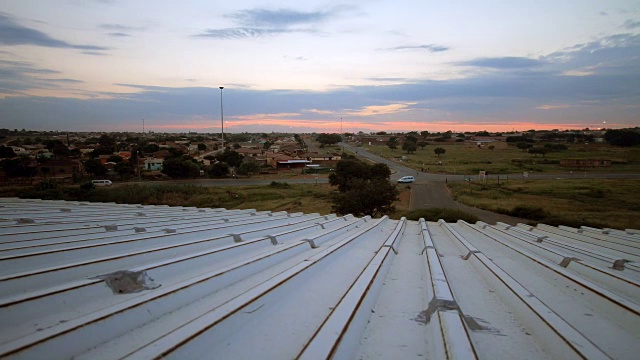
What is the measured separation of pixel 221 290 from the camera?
2756mm

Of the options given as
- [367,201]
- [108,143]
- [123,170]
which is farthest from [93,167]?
[108,143]

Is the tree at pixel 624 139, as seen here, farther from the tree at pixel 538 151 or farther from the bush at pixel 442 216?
the bush at pixel 442 216

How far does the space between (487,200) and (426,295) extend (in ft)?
99.6

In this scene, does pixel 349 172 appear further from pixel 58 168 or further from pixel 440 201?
pixel 58 168

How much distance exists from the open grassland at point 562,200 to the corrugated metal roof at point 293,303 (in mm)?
20561

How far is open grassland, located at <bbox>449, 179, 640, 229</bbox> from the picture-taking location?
23020 millimetres

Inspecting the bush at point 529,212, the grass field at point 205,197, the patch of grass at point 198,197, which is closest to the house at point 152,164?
the grass field at point 205,197

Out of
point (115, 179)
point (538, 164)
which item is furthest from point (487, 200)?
point (115, 179)

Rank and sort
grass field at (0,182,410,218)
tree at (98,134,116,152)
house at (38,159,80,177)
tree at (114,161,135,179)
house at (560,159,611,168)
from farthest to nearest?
1. tree at (98,134,116,152)
2. house at (560,159,611,168)
3. tree at (114,161,135,179)
4. house at (38,159,80,177)
5. grass field at (0,182,410,218)

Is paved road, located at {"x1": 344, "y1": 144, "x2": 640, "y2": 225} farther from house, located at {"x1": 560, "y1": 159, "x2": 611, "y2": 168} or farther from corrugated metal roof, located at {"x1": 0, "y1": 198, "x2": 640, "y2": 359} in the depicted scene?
corrugated metal roof, located at {"x1": 0, "y1": 198, "x2": 640, "y2": 359}

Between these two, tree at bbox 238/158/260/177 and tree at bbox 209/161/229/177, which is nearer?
tree at bbox 209/161/229/177

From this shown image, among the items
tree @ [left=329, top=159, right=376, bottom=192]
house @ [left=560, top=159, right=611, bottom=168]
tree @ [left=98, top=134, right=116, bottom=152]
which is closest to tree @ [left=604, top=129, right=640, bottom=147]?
house @ [left=560, top=159, right=611, bottom=168]

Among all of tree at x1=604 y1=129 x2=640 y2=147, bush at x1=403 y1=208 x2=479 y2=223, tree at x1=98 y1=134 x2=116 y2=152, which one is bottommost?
bush at x1=403 y1=208 x2=479 y2=223

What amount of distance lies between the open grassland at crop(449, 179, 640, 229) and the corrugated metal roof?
67.5 ft
